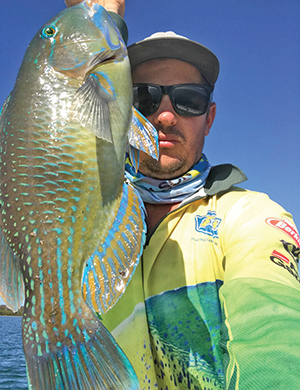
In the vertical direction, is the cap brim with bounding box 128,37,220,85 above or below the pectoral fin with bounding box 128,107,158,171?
above

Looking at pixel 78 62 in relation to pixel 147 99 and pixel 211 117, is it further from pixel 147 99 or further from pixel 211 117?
pixel 211 117

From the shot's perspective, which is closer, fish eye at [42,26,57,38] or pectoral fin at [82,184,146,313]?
pectoral fin at [82,184,146,313]

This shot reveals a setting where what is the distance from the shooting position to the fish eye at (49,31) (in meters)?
1.83

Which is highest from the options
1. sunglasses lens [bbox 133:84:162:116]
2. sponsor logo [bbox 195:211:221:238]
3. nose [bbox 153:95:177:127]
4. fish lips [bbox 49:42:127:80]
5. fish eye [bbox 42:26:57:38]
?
sunglasses lens [bbox 133:84:162:116]

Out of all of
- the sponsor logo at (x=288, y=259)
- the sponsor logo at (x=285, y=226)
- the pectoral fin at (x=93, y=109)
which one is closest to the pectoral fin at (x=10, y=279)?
the pectoral fin at (x=93, y=109)

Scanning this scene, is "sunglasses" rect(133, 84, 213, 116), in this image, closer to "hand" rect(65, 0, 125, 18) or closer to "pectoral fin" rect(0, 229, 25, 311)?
"hand" rect(65, 0, 125, 18)

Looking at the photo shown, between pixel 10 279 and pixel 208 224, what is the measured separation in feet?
4.71

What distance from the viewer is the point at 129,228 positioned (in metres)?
1.75

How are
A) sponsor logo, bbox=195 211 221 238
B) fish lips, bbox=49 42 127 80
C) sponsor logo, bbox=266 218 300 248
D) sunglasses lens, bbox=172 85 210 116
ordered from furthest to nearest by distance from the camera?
sunglasses lens, bbox=172 85 210 116
sponsor logo, bbox=195 211 221 238
sponsor logo, bbox=266 218 300 248
fish lips, bbox=49 42 127 80

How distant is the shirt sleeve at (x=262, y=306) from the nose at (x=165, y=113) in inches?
45.7

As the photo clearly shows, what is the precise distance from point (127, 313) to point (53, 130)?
132cm

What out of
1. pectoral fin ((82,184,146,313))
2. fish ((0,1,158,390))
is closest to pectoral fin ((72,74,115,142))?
fish ((0,1,158,390))

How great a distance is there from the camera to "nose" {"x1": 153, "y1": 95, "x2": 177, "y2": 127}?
296cm

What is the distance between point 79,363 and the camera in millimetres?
1457
